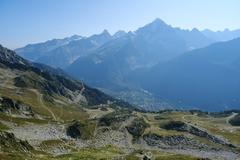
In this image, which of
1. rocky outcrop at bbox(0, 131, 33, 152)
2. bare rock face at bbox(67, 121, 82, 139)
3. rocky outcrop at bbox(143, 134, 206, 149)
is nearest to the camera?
rocky outcrop at bbox(0, 131, 33, 152)

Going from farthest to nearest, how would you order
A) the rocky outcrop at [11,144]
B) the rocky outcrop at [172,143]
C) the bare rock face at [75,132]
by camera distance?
1. the bare rock face at [75,132]
2. the rocky outcrop at [172,143]
3. the rocky outcrop at [11,144]

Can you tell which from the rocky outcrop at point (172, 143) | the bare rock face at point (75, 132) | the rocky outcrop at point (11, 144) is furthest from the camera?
the bare rock face at point (75, 132)

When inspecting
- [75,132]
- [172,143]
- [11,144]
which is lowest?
[11,144]

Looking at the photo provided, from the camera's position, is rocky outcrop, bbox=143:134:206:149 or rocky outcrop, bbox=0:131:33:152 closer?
rocky outcrop, bbox=0:131:33:152

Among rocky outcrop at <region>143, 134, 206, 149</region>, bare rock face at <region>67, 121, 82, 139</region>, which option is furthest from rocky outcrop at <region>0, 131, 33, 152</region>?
rocky outcrop at <region>143, 134, 206, 149</region>

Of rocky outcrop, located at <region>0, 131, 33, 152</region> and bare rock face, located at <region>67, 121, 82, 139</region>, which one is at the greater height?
bare rock face, located at <region>67, 121, 82, 139</region>

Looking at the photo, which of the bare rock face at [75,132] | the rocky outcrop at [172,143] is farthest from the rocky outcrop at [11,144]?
the rocky outcrop at [172,143]

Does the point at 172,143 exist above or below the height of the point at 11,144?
above

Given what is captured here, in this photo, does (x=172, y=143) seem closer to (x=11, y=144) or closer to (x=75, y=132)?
(x=75, y=132)

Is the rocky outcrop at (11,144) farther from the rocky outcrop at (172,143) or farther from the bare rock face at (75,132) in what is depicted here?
the rocky outcrop at (172,143)

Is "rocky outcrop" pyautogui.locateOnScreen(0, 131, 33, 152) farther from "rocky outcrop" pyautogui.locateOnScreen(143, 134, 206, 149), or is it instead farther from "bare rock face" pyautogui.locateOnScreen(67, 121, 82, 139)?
"rocky outcrop" pyautogui.locateOnScreen(143, 134, 206, 149)

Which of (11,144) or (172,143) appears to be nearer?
(11,144)

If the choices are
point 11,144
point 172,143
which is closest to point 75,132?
point 172,143

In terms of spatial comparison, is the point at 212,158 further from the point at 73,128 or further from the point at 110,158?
the point at 73,128
